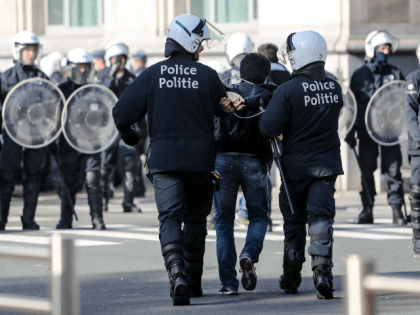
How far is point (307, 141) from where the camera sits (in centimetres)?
657

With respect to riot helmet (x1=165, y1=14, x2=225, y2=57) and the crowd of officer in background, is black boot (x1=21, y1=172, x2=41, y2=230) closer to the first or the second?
the crowd of officer in background

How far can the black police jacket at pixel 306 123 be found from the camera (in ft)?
21.4

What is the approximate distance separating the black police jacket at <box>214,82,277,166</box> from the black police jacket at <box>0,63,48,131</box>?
484 cm

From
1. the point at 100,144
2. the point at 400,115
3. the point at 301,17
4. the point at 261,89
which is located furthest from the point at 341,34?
the point at 261,89

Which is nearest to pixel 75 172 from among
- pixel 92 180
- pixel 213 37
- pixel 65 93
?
pixel 92 180

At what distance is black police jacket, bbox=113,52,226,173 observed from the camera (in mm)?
6281

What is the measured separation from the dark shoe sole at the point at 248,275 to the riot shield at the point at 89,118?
499cm

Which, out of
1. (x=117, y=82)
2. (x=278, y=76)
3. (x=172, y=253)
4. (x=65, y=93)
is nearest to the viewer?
(x=172, y=253)

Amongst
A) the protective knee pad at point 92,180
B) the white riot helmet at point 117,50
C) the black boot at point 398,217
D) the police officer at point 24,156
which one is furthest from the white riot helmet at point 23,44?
the black boot at point 398,217

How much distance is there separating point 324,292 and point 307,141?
3.36 ft

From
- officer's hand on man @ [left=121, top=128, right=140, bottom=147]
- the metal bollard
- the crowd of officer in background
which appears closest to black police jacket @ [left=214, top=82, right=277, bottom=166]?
the crowd of officer in background

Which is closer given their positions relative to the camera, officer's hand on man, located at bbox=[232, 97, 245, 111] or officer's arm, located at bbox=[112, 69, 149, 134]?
officer's arm, located at bbox=[112, 69, 149, 134]

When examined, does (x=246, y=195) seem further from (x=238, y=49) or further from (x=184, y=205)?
(x=238, y=49)

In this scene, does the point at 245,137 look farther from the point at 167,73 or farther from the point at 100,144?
the point at 100,144
